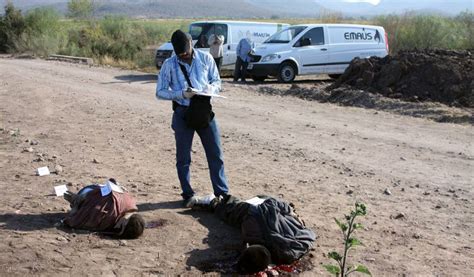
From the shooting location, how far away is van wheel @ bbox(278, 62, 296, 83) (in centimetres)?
1977

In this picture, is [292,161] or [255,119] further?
[255,119]

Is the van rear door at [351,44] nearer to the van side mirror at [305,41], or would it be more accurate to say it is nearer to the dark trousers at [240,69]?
the van side mirror at [305,41]

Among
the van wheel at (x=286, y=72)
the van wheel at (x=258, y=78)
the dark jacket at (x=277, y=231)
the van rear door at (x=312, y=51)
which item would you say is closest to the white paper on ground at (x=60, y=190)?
the dark jacket at (x=277, y=231)

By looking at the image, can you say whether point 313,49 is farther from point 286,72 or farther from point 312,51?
point 286,72

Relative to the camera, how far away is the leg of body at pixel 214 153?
5918mm

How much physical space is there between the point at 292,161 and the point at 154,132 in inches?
115

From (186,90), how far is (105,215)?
136cm

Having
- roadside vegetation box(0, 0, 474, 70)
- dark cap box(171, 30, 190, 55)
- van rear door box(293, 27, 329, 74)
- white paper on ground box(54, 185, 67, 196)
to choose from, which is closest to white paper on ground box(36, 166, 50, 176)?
white paper on ground box(54, 185, 67, 196)

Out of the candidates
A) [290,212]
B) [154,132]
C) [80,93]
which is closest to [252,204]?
[290,212]

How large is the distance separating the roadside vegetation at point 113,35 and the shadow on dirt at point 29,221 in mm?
20064

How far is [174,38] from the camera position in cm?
566

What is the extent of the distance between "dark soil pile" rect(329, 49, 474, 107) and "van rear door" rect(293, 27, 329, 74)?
224 centimetres

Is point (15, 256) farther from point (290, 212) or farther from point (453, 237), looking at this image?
point (453, 237)

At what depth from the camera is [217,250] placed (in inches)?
199
